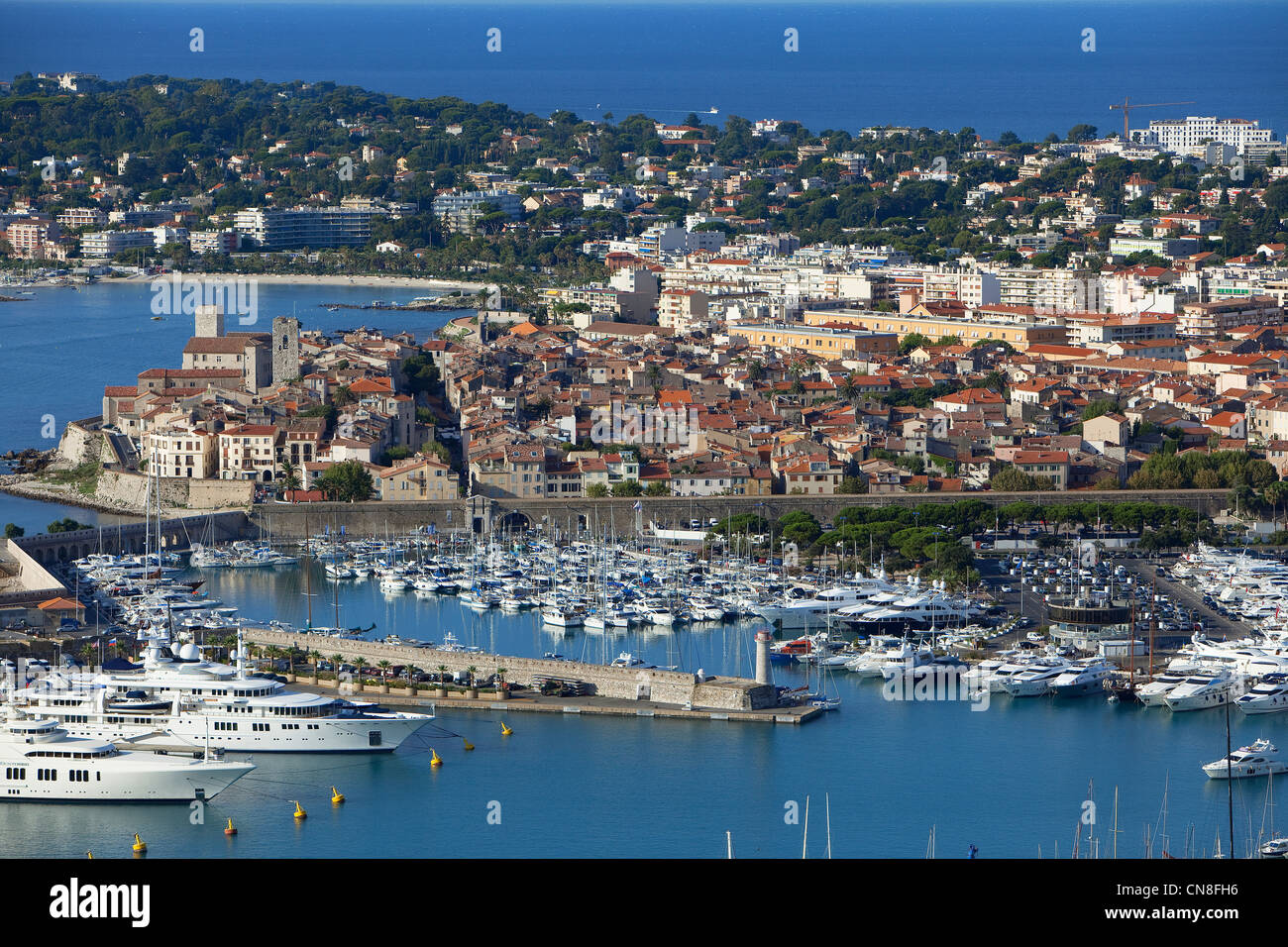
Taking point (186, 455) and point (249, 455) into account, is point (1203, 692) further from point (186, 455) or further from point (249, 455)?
point (186, 455)

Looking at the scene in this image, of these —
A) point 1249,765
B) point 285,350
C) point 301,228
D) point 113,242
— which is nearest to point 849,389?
point 285,350

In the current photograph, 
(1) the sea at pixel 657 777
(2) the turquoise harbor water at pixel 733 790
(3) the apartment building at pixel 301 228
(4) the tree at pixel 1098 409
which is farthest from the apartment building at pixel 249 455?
(3) the apartment building at pixel 301 228

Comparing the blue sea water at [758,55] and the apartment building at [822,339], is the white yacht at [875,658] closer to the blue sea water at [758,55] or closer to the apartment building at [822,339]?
the apartment building at [822,339]

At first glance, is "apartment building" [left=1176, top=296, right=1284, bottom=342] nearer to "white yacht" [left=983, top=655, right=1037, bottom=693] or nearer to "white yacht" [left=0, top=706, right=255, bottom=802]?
"white yacht" [left=983, top=655, right=1037, bottom=693]

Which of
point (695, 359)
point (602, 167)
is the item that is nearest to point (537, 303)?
point (695, 359)
